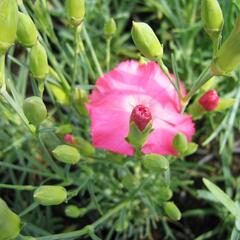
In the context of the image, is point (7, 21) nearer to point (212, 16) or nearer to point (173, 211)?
point (212, 16)

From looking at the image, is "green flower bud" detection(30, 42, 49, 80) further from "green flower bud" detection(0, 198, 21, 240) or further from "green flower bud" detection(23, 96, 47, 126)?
"green flower bud" detection(0, 198, 21, 240)

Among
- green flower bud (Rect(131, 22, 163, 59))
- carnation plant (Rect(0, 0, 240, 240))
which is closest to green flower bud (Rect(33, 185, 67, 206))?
carnation plant (Rect(0, 0, 240, 240))

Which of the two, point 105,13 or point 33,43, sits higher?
point 33,43

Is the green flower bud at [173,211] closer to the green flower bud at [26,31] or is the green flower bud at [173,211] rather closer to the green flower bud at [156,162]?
the green flower bud at [156,162]

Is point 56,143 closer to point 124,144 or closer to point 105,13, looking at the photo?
point 124,144

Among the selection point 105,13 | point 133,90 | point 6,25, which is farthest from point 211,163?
point 6,25

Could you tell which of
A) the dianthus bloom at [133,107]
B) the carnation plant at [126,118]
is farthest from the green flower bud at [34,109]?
the dianthus bloom at [133,107]

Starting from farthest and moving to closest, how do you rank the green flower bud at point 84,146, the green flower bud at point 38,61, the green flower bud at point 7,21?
the green flower bud at point 84,146 < the green flower bud at point 38,61 < the green flower bud at point 7,21
